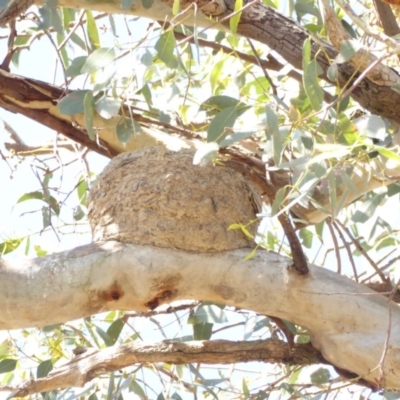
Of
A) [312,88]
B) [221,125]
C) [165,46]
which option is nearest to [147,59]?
[165,46]

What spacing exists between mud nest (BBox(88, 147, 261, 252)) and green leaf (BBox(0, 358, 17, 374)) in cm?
57

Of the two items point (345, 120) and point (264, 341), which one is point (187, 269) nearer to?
point (264, 341)

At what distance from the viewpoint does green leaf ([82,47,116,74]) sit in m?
1.96

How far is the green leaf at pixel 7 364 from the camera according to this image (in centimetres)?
265

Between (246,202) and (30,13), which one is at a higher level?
(30,13)

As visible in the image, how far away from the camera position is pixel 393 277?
2.62 meters

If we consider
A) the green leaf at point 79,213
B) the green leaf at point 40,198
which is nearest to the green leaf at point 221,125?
the green leaf at point 40,198

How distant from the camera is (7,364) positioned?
2.65 m

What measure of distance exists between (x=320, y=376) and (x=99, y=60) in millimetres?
1329

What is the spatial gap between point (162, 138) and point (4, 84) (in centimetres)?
56

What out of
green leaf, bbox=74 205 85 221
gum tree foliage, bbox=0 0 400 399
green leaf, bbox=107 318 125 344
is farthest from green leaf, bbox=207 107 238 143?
green leaf, bbox=74 205 85 221

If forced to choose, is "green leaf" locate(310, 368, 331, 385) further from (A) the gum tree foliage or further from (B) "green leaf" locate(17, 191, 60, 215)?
(B) "green leaf" locate(17, 191, 60, 215)

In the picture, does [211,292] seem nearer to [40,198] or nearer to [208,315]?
[208,315]

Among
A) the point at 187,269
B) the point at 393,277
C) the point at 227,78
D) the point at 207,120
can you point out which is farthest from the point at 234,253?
the point at 227,78
